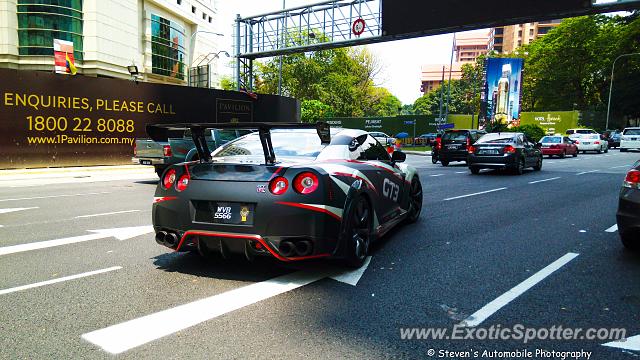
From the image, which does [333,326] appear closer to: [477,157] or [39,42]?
[477,157]

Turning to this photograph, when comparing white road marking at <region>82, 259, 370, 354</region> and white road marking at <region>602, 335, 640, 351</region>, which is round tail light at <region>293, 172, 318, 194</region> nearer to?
white road marking at <region>82, 259, 370, 354</region>

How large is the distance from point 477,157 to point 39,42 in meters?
34.7

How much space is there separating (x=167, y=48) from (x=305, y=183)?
50081 mm

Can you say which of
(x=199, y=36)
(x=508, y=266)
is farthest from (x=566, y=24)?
(x=508, y=266)

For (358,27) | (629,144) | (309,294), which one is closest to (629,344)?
(309,294)

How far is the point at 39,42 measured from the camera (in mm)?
36375

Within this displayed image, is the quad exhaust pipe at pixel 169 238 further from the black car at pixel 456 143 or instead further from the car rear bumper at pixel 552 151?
the car rear bumper at pixel 552 151

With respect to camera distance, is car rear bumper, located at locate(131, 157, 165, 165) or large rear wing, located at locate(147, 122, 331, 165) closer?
large rear wing, located at locate(147, 122, 331, 165)

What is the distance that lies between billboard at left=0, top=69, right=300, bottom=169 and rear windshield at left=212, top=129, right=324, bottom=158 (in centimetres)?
1494

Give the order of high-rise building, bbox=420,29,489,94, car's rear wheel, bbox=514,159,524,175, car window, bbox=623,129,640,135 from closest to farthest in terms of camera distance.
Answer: car's rear wheel, bbox=514,159,524,175, car window, bbox=623,129,640,135, high-rise building, bbox=420,29,489,94

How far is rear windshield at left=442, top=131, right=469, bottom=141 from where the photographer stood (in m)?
21.8

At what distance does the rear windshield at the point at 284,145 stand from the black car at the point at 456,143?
57.2ft

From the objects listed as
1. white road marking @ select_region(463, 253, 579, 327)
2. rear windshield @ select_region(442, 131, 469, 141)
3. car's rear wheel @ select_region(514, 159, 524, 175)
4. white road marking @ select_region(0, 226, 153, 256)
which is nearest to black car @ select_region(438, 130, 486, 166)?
rear windshield @ select_region(442, 131, 469, 141)

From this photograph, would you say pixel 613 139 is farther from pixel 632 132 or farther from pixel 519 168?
pixel 519 168
